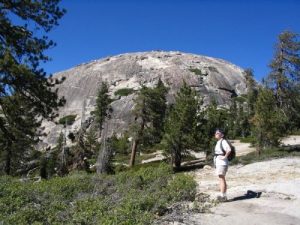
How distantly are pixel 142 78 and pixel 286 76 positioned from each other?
53.5 m

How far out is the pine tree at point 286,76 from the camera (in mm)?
36281

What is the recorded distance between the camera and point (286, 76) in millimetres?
36219

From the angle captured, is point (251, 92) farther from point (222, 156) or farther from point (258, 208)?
point (258, 208)

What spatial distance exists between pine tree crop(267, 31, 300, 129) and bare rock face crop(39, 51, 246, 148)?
41335mm

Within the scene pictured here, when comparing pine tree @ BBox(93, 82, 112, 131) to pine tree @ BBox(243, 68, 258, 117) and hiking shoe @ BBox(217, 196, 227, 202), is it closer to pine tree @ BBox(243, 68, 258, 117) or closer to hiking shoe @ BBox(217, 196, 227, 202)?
pine tree @ BBox(243, 68, 258, 117)

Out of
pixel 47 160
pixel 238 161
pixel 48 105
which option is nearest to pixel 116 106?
pixel 47 160

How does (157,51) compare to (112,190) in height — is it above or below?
above

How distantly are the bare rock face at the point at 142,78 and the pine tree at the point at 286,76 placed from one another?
41.3 metres

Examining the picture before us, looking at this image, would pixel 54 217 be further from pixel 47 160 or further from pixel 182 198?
pixel 47 160

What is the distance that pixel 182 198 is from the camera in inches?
396

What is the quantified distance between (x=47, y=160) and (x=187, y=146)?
18317 mm

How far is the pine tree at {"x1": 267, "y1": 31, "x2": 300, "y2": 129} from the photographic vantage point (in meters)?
36.3

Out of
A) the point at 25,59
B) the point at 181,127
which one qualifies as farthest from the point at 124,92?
the point at 25,59

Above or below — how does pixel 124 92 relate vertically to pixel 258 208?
above
